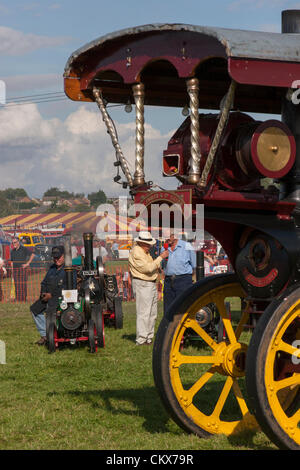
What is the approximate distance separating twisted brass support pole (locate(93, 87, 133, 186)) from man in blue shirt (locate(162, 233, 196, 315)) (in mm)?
6303

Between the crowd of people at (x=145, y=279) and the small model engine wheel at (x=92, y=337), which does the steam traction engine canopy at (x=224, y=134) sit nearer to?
the small model engine wheel at (x=92, y=337)

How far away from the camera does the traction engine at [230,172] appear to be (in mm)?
4328

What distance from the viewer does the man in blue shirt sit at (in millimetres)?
11242

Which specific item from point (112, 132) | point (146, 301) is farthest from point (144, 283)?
point (112, 132)

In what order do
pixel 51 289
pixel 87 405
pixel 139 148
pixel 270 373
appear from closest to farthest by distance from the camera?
pixel 270 373 < pixel 139 148 < pixel 87 405 < pixel 51 289

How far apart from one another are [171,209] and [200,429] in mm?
1731

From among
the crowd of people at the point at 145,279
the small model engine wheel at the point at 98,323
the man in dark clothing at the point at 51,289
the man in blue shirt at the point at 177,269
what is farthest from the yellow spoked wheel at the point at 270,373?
the man in blue shirt at the point at 177,269

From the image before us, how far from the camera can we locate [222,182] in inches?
182

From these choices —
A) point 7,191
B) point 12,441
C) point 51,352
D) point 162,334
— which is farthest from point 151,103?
point 7,191

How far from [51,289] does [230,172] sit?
21.5 ft

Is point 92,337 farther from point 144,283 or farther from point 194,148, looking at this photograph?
point 194,148

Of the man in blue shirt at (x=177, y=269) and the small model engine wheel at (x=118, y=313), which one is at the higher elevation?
the man in blue shirt at (x=177, y=269)

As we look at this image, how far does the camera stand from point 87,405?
669cm
